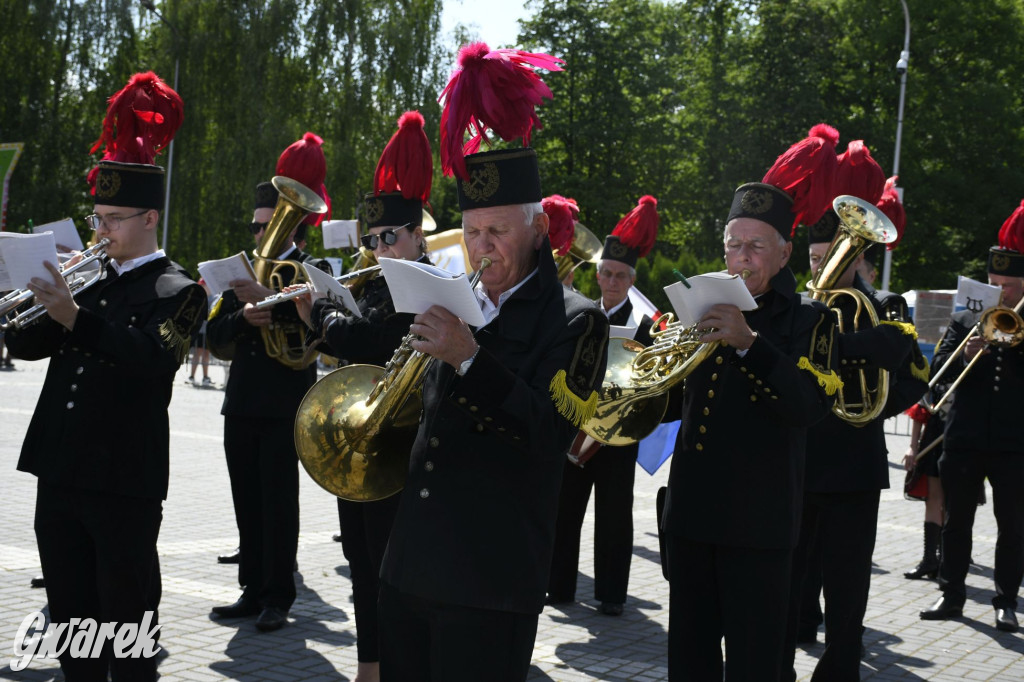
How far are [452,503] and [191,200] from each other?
3058 cm

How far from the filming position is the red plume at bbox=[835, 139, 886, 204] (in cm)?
589

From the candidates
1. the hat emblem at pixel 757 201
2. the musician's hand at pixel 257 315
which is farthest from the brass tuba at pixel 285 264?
the hat emblem at pixel 757 201

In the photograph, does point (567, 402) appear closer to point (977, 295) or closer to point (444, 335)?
point (444, 335)

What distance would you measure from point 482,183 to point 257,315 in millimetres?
3324

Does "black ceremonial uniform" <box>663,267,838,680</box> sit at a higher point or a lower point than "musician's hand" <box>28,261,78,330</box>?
lower

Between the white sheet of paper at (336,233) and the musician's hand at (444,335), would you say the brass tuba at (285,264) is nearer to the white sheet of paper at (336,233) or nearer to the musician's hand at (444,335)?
the white sheet of paper at (336,233)

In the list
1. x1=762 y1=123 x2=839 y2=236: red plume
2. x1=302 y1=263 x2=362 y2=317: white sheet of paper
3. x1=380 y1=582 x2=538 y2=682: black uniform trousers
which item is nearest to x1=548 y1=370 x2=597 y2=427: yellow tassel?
x1=380 y1=582 x2=538 y2=682: black uniform trousers

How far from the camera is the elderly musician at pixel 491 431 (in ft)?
10.2

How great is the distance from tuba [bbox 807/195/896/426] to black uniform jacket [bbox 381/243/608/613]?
106 inches

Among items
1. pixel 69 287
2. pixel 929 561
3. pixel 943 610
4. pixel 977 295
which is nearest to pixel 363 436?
pixel 69 287

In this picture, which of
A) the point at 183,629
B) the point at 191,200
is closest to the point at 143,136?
the point at 183,629

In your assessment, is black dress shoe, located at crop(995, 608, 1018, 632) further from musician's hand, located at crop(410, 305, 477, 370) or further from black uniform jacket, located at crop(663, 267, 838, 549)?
musician's hand, located at crop(410, 305, 477, 370)

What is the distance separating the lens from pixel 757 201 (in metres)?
4.50

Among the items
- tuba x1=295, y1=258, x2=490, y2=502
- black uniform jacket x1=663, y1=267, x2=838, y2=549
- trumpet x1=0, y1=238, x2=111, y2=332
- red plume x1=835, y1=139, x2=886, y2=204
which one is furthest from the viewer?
red plume x1=835, y1=139, x2=886, y2=204
